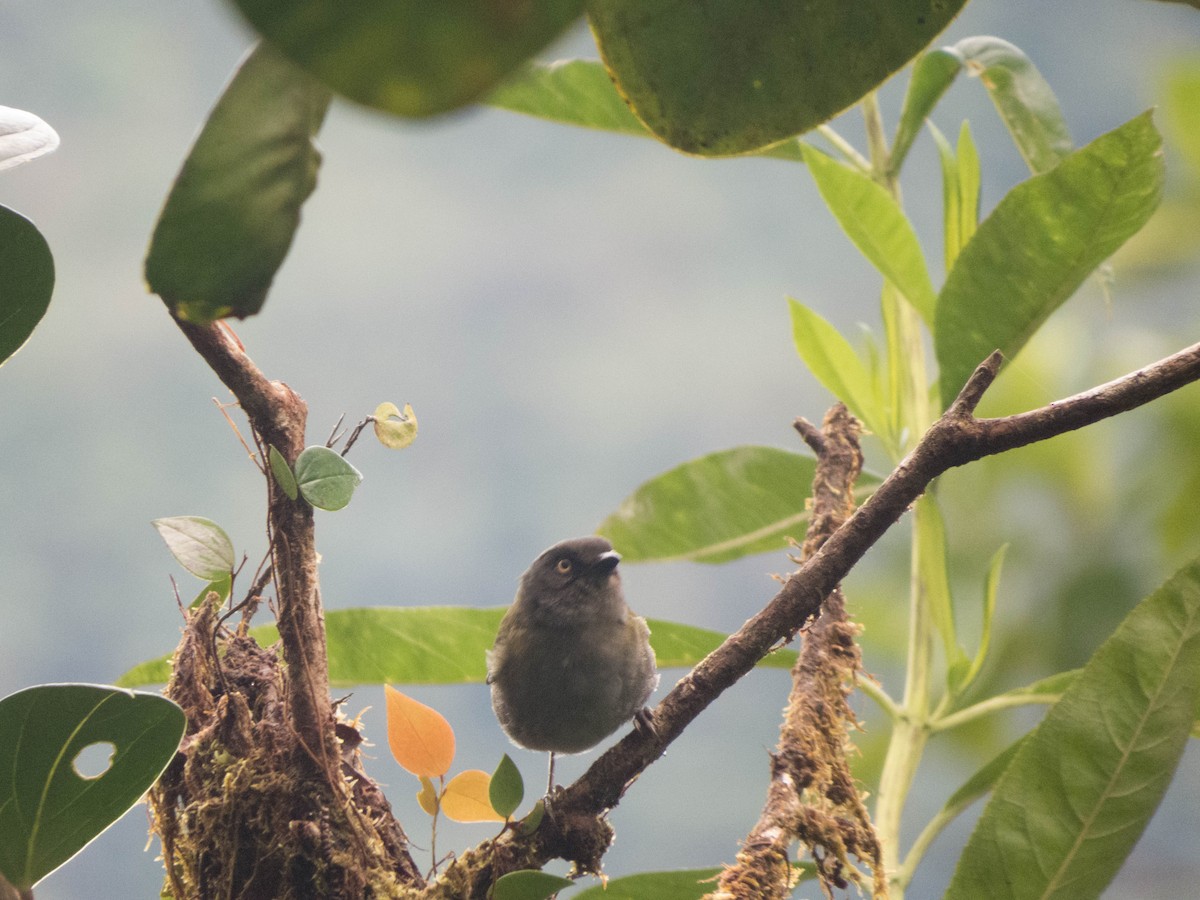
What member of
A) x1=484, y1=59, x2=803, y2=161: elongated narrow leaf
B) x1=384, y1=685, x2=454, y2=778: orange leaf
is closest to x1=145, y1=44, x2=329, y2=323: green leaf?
x1=384, y1=685, x2=454, y2=778: orange leaf

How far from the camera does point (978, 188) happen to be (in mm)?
1524

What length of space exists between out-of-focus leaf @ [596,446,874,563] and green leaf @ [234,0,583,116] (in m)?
1.23

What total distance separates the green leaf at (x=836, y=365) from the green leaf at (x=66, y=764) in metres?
0.96

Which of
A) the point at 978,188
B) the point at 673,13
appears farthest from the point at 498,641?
the point at 673,13

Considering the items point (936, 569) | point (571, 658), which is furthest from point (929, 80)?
point (571, 658)

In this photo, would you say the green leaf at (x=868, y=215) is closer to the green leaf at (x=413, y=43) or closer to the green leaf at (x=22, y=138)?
the green leaf at (x=22, y=138)

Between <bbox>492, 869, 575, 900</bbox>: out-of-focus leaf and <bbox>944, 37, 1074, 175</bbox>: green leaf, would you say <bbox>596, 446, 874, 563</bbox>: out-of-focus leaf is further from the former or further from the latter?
<bbox>492, 869, 575, 900</bbox>: out-of-focus leaf

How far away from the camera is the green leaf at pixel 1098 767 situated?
38.9 inches

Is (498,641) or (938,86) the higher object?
(938,86)

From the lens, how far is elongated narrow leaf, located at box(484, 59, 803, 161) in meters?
1.55

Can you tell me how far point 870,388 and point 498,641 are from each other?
791mm

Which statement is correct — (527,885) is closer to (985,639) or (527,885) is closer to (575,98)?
(985,639)

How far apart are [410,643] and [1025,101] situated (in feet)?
3.63

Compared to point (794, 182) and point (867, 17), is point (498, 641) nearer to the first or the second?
point (867, 17)
